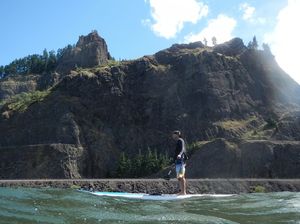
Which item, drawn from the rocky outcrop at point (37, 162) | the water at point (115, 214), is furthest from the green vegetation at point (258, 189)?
the rocky outcrop at point (37, 162)

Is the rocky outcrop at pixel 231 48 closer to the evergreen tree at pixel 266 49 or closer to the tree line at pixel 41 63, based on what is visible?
the evergreen tree at pixel 266 49

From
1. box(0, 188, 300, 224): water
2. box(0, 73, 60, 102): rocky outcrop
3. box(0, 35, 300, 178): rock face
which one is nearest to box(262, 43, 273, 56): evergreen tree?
box(0, 35, 300, 178): rock face

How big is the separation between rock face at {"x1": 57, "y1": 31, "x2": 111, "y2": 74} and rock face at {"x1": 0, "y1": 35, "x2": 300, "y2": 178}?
78.4 feet

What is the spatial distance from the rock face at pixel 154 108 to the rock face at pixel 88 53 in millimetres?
23907

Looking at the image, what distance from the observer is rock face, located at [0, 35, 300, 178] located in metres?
91.4

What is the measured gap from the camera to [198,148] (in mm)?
80562

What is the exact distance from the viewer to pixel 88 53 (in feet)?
448

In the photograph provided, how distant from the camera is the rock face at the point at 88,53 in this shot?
441 ft

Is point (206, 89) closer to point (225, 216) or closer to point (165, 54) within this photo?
point (165, 54)

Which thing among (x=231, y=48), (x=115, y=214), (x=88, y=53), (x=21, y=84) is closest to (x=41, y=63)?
(x=21, y=84)

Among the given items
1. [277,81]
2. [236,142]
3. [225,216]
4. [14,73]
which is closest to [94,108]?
[236,142]

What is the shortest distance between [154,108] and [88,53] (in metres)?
42.5

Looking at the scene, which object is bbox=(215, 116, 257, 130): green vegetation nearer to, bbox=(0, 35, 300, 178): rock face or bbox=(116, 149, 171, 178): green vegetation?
bbox=(0, 35, 300, 178): rock face

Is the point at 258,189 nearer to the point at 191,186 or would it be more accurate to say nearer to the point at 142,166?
the point at 191,186
